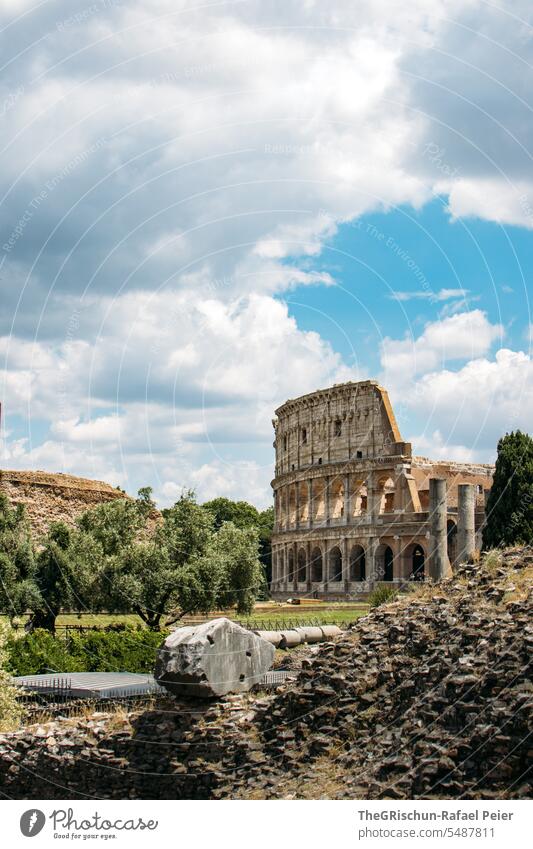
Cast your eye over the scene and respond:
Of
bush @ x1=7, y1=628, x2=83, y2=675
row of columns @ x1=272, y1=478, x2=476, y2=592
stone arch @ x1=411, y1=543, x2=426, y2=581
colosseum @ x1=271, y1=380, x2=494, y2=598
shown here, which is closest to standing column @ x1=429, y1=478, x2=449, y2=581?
row of columns @ x1=272, y1=478, x2=476, y2=592

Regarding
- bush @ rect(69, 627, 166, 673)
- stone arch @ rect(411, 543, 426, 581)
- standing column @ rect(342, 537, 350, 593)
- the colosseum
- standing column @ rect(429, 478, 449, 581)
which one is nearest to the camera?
bush @ rect(69, 627, 166, 673)

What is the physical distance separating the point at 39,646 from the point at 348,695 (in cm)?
1276

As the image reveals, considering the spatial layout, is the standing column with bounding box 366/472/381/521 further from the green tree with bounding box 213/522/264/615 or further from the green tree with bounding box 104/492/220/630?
the green tree with bounding box 104/492/220/630

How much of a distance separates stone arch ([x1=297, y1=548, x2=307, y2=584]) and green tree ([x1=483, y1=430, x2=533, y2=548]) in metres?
33.9

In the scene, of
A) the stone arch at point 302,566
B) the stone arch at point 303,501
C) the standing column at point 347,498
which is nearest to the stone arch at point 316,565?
the stone arch at point 302,566

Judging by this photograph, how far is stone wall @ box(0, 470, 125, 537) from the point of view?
181ft

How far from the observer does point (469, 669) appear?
14438 mm

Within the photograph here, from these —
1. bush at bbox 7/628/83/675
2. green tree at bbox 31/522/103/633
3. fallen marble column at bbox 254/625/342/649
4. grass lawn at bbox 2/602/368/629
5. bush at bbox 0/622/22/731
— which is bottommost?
bush at bbox 0/622/22/731

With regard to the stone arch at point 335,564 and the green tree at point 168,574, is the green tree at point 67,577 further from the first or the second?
the stone arch at point 335,564

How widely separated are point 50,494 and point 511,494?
2928 cm

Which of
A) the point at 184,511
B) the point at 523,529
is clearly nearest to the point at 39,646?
the point at 184,511

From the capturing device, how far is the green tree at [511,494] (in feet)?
129

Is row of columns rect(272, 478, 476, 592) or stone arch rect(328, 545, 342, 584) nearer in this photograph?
row of columns rect(272, 478, 476, 592)
